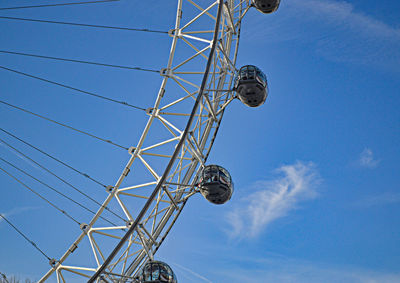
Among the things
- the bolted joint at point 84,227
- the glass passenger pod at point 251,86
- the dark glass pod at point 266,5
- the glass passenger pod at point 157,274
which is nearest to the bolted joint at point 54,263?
the bolted joint at point 84,227

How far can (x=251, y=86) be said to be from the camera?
18516 mm

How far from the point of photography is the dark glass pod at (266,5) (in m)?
20.8

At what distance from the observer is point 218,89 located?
19.8 m

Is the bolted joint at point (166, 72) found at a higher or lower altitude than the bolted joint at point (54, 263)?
higher

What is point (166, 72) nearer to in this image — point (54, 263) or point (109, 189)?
point (109, 189)

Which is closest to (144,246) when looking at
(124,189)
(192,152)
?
(124,189)

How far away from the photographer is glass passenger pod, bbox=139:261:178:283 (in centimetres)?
1592

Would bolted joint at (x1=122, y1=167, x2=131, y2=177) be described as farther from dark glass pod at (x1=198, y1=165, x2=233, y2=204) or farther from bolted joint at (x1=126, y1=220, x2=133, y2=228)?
dark glass pod at (x1=198, y1=165, x2=233, y2=204)

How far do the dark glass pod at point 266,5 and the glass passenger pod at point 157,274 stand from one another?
10.8 metres

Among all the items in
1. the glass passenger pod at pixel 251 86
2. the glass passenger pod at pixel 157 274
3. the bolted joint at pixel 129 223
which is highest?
the glass passenger pod at pixel 251 86

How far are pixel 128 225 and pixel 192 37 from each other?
283 inches

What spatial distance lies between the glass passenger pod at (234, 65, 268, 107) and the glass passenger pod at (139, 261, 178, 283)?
6.49m

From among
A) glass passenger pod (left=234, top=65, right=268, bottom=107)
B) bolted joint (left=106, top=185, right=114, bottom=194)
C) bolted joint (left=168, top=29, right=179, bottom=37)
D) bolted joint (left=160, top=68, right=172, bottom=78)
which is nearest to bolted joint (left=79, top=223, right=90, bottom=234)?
bolted joint (left=106, top=185, right=114, bottom=194)

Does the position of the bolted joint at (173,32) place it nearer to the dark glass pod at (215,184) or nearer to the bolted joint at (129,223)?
the dark glass pod at (215,184)
